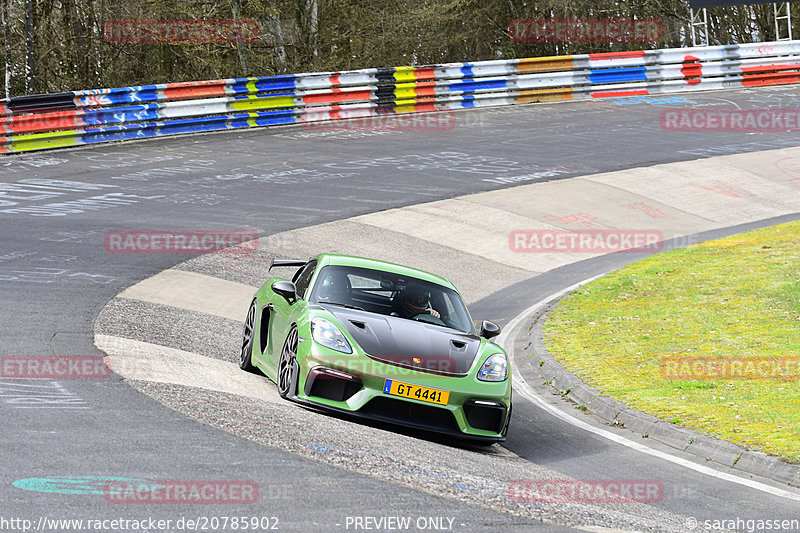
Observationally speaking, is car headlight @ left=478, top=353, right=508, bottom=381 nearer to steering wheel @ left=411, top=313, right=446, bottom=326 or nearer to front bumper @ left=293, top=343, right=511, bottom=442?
front bumper @ left=293, top=343, right=511, bottom=442

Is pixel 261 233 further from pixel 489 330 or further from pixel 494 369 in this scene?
pixel 494 369

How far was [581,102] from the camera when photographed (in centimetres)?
3209

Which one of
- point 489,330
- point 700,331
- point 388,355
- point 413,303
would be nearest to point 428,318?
point 413,303

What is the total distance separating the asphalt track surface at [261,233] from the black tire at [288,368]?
1.23 meters

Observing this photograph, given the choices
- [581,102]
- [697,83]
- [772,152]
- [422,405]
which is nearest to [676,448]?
[422,405]

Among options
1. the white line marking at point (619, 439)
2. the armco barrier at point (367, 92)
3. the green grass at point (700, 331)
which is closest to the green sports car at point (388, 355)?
the white line marking at point (619, 439)

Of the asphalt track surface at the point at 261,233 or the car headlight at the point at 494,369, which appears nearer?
the asphalt track surface at the point at 261,233

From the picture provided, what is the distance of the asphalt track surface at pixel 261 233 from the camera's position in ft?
19.5

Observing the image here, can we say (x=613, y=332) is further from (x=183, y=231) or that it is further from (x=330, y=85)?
(x=330, y=85)

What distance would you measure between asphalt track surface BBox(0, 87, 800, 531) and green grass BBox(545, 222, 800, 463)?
100 centimetres

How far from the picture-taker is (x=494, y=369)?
28.1 ft

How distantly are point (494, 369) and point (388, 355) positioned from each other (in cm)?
99

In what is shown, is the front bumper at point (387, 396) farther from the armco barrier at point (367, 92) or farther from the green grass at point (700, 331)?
the armco barrier at point (367, 92)

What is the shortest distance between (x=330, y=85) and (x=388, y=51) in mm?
8722
